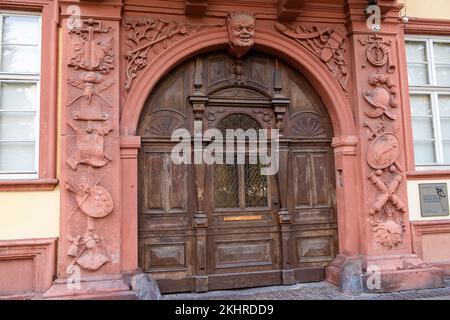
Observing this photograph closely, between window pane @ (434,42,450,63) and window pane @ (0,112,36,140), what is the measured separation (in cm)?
613

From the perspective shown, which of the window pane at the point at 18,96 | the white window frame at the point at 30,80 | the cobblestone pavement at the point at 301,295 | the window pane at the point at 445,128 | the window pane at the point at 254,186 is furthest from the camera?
the window pane at the point at 445,128

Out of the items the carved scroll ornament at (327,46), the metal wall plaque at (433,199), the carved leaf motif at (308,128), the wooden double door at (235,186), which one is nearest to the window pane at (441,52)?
the carved scroll ornament at (327,46)

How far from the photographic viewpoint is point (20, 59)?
4.76 meters

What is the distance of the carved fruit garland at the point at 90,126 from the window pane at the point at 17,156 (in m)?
0.60

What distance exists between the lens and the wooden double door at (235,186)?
16.5 ft

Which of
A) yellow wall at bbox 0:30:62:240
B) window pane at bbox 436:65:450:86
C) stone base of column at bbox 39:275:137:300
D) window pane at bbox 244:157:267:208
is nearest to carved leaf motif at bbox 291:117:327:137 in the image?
window pane at bbox 244:157:267:208

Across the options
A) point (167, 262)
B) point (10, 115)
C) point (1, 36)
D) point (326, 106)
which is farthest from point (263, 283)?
point (1, 36)

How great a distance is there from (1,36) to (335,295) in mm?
5481

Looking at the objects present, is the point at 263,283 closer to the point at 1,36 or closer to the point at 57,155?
the point at 57,155

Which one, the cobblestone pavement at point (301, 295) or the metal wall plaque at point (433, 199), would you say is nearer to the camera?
the cobblestone pavement at point (301, 295)

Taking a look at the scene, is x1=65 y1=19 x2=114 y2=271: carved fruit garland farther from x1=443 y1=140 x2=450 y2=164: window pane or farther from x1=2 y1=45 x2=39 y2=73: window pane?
x1=443 y1=140 x2=450 y2=164: window pane

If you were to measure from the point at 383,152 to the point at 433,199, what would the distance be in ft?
3.88

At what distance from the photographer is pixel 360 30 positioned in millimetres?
5484

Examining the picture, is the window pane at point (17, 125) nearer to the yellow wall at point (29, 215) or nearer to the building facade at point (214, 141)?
the building facade at point (214, 141)
